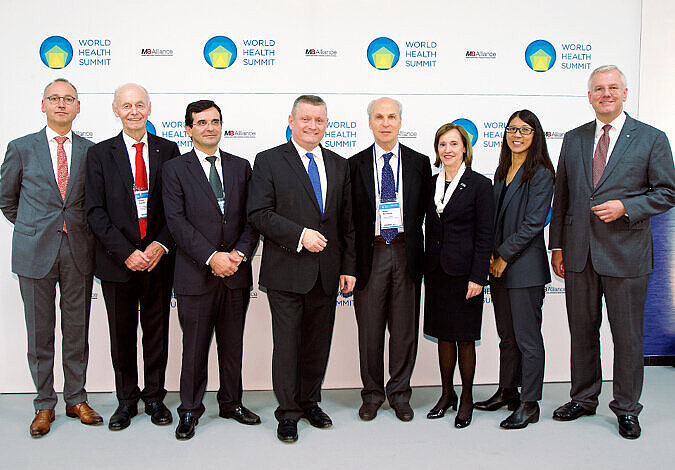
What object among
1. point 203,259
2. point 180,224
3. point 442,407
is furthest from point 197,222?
point 442,407

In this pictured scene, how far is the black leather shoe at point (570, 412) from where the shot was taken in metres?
3.41

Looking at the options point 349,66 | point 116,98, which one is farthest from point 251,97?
point 116,98

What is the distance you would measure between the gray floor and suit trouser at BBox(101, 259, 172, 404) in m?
0.23

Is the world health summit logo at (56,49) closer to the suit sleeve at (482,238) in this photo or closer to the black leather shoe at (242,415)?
the black leather shoe at (242,415)

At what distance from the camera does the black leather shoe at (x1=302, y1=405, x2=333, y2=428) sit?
3281 mm

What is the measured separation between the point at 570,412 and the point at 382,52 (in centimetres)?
270

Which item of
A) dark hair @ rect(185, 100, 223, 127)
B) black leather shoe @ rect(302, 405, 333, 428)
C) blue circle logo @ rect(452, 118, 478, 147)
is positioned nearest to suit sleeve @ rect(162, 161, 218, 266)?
dark hair @ rect(185, 100, 223, 127)

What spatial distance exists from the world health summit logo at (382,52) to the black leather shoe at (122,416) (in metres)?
2.79

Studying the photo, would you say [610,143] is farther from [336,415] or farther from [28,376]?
[28,376]

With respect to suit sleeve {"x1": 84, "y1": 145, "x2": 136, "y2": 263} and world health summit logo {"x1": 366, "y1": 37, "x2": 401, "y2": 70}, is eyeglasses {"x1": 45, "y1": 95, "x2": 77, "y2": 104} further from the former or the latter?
world health summit logo {"x1": 366, "y1": 37, "x2": 401, "y2": 70}

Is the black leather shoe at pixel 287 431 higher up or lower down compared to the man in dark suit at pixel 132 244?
lower down

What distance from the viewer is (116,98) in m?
3.27

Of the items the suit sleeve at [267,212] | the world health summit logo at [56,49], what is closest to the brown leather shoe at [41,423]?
the suit sleeve at [267,212]

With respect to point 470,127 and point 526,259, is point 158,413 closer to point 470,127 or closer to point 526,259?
point 526,259
